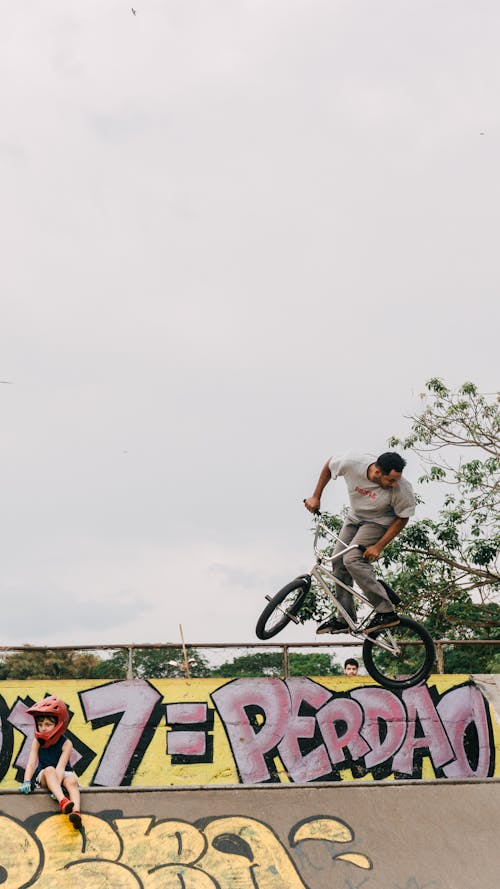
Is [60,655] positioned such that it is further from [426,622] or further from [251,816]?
[426,622]

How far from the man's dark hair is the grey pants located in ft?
2.61

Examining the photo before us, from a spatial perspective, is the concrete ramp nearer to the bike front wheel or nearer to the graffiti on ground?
the graffiti on ground

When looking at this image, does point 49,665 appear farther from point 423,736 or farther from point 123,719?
point 423,736

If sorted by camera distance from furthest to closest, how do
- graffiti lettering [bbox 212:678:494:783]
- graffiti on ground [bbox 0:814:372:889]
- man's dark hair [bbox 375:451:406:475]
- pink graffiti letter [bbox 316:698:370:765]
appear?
pink graffiti letter [bbox 316:698:370:765]
graffiti lettering [bbox 212:678:494:783]
man's dark hair [bbox 375:451:406:475]
graffiti on ground [bbox 0:814:372:889]

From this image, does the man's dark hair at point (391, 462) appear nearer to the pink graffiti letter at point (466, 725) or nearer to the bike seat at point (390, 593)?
the bike seat at point (390, 593)

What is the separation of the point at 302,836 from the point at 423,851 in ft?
3.64

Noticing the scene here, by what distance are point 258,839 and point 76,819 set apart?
5.42 ft

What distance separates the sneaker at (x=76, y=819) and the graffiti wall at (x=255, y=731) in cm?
464

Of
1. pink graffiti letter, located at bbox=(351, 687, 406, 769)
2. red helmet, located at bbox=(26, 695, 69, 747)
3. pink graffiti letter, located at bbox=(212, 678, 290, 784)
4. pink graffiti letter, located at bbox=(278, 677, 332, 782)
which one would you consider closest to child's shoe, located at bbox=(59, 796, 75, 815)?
red helmet, located at bbox=(26, 695, 69, 747)

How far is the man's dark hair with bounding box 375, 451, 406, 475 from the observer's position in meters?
9.30

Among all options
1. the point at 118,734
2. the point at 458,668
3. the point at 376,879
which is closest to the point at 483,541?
the point at 458,668

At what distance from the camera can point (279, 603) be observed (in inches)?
384

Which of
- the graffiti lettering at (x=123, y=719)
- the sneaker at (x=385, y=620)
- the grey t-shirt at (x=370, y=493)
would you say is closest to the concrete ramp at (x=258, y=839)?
the sneaker at (x=385, y=620)

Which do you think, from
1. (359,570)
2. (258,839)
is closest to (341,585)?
(359,570)
